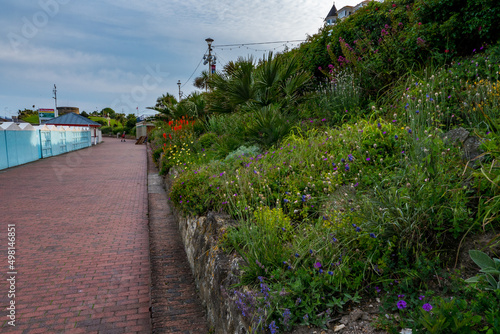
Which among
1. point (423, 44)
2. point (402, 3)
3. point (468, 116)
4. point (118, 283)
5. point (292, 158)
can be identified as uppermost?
point (402, 3)

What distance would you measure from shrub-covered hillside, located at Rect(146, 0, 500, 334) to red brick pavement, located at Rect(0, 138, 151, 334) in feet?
4.31

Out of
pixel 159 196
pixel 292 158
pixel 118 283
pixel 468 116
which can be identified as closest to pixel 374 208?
pixel 292 158

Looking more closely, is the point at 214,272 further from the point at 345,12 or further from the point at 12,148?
the point at 345,12

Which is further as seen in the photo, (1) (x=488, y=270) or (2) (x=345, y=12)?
(2) (x=345, y=12)

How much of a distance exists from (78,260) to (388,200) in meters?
4.49

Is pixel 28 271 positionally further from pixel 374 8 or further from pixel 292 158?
pixel 374 8

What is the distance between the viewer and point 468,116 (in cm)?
383

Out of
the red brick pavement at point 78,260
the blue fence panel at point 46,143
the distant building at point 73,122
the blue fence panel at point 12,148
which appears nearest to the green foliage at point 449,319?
the red brick pavement at point 78,260

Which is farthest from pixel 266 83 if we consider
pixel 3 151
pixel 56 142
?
pixel 56 142

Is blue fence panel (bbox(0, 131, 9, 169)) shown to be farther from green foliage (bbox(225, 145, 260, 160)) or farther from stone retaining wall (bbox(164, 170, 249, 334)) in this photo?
stone retaining wall (bbox(164, 170, 249, 334))

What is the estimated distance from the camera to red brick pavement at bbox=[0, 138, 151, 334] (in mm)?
3500

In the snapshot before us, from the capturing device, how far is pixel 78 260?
4.88m

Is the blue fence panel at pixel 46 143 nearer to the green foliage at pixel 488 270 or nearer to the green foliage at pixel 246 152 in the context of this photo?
the green foliage at pixel 246 152

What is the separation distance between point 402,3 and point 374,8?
3.08 feet
